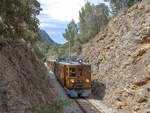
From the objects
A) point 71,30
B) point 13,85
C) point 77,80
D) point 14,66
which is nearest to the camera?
point 13,85

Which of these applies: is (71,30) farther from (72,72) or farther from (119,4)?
(72,72)

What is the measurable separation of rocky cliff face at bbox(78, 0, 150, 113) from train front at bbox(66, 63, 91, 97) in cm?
156

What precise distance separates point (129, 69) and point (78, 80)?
4531 millimetres

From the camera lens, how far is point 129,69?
1166 centimetres

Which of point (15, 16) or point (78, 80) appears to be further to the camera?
point (78, 80)

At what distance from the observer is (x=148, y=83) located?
9.61 m

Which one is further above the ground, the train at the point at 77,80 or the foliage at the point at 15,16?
the foliage at the point at 15,16

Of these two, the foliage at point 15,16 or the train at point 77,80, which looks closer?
the foliage at point 15,16

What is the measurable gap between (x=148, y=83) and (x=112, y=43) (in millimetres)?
7541

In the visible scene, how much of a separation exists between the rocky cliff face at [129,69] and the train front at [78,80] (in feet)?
5.10

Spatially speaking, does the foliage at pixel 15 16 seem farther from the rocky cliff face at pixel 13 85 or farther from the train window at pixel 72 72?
the train window at pixel 72 72

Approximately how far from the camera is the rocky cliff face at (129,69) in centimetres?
991

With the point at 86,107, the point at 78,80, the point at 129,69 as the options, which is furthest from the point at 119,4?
the point at 86,107

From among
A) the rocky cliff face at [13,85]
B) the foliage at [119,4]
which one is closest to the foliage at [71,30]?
the foliage at [119,4]
